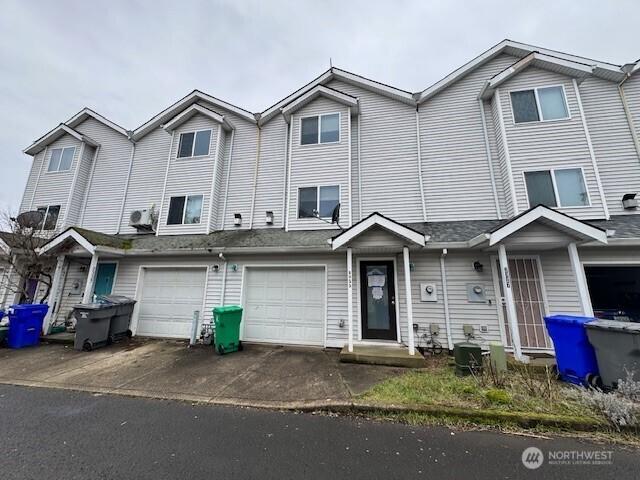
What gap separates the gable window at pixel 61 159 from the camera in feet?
37.8

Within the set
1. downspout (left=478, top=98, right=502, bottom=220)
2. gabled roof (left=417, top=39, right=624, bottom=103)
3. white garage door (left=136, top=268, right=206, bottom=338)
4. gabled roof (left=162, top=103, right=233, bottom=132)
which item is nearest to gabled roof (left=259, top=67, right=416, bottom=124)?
gabled roof (left=417, top=39, right=624, bottom=103)

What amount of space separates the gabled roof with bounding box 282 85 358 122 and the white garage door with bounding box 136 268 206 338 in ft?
23.2

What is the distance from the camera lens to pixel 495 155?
324 inches

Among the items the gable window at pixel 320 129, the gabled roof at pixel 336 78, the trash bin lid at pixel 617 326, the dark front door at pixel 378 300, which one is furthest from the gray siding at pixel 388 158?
the trash bin lid at pixel 617 326

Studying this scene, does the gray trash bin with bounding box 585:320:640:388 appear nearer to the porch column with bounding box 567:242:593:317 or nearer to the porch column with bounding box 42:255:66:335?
the porch column with bounding box 567:242:593:317

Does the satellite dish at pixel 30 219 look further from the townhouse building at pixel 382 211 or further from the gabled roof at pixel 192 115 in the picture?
the gabled roof at pixel 192 115

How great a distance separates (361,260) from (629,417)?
17.7ft

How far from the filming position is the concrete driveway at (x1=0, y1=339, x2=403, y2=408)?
423 centimetres

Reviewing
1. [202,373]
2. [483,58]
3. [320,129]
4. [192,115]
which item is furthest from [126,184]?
[483,58]

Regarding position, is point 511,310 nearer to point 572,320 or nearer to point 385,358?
point 572,320

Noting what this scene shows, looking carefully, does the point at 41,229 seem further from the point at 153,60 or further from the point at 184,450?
the point at 184,450

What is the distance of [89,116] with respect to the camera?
1216 centimetres

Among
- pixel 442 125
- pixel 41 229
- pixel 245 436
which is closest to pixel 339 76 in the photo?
pixel 442 125

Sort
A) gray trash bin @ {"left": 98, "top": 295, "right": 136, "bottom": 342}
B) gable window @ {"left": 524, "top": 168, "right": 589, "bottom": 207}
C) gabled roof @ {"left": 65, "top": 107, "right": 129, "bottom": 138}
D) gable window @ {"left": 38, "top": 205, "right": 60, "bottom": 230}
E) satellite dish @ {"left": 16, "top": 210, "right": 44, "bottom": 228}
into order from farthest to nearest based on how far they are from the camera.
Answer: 1. gabled roof @ {"left": 65, "top": 107, "right": 129, "bottom": 138}
2. gable window @ {"left": 38, "top": 205, "right": 60, "bottom": 230}
3. satellite dish @ {"left": 16, "top": 210, "right": 44, "bottom": 228}
4. gray trash bin @ {"left": 98, "top": 295, "right": 136, "bottom": 342}
5. gable window @ {"left": 524, "top": 168, "right": 589, "bottom": 207}
